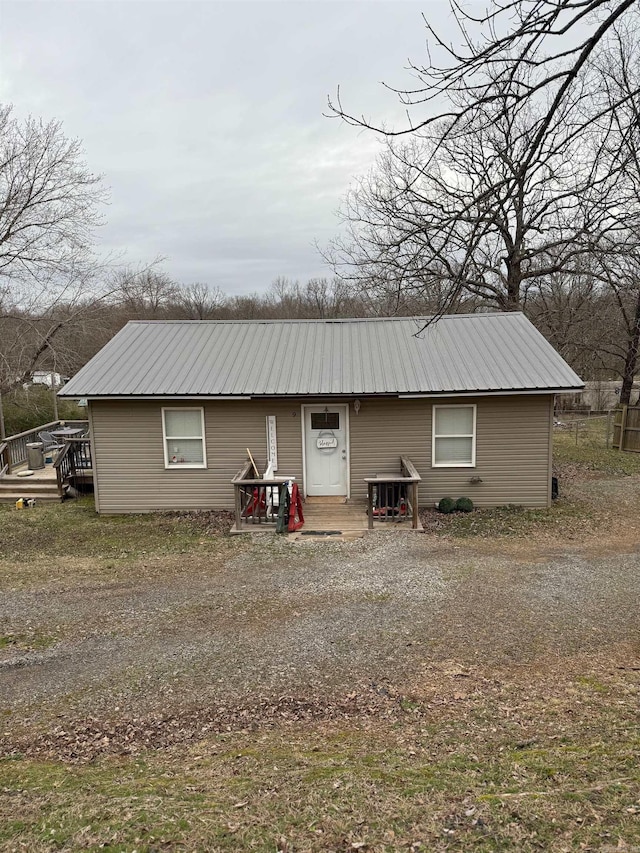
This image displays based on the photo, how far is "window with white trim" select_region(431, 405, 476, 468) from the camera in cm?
1156

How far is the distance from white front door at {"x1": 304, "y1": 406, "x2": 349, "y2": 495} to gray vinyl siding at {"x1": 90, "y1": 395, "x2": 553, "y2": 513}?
0.64 feet

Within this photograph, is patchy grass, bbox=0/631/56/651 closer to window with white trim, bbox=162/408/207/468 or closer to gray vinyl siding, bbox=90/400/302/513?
gray vinyl siding, bbox=90/400/302/513

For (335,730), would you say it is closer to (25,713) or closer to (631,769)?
(631,769)

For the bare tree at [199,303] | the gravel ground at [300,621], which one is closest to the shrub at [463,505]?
the gravel ground at [300,621]

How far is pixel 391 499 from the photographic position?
35.7 feet

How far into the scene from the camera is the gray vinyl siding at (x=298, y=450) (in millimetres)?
11500

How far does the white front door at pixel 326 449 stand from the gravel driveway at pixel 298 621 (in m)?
2.70

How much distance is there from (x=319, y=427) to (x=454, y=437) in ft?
9.76

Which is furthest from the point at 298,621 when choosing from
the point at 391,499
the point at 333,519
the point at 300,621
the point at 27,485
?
the point at 27,485

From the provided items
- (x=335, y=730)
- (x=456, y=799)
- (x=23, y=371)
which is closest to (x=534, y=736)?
(x=456, y=799)

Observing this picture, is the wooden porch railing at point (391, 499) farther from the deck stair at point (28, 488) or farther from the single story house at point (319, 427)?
the deck stair at point (28, 488)

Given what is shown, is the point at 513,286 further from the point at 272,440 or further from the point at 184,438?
the point at 184,438

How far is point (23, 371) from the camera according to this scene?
19.0 metres

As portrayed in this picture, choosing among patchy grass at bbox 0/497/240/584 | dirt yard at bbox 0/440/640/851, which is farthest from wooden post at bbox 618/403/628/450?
patchy grass at bbox 0/497/240/584
